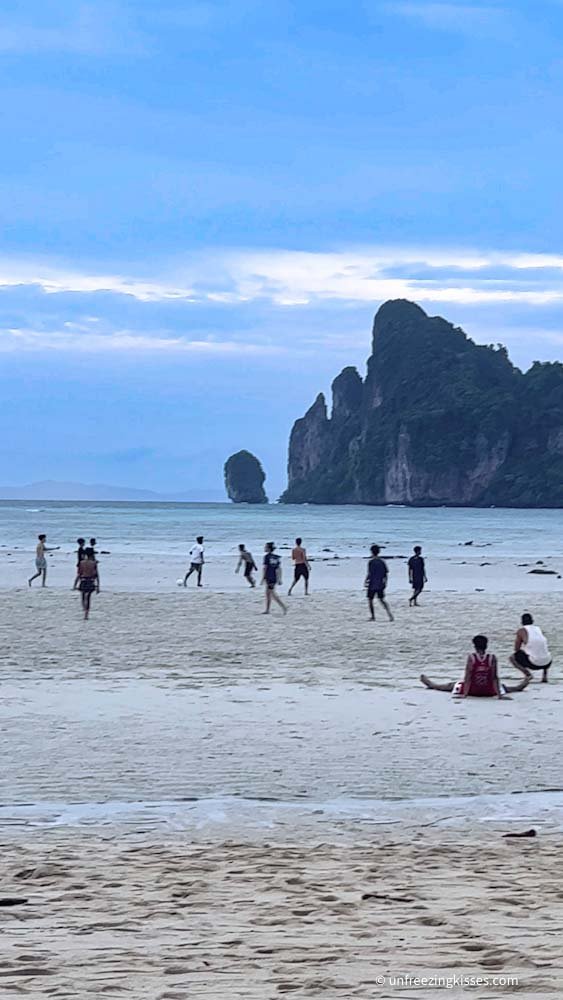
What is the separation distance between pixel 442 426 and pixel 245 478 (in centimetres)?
4165

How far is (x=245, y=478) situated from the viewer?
626ft

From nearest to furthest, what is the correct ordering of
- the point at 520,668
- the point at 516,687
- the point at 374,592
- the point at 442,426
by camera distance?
the point at 516,687
the point at 520,668
the point at 374,592
the point at 442,426

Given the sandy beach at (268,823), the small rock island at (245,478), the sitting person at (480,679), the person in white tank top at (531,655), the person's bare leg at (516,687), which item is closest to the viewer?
the sandy beach at (268,823)

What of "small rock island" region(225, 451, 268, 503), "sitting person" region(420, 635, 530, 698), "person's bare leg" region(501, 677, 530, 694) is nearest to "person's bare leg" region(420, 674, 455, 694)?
"sitting person" region(420, 635, 530, 698)

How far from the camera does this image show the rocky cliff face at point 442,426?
524ft

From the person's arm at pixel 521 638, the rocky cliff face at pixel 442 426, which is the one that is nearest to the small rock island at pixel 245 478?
the rocky cliff face at pixel 442 426

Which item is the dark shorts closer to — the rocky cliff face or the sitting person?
the sitting person

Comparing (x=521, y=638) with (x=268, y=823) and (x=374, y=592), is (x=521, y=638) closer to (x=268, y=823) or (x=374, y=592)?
(x=268, y=823)

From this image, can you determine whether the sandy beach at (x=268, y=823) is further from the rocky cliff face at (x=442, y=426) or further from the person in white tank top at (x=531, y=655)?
the rocky cliff face at (x=442, y=426)

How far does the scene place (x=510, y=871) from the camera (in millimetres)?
5953

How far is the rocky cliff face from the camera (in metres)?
160

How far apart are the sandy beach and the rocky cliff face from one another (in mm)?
146959

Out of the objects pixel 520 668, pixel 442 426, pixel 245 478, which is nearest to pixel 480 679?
pixel 520 668

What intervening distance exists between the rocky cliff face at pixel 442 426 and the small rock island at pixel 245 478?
9.16 m
